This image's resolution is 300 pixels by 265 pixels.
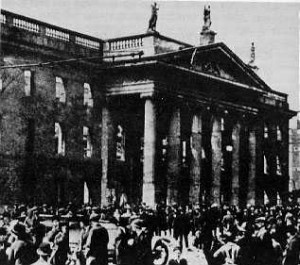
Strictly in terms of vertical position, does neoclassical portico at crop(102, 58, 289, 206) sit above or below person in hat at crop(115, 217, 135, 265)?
above

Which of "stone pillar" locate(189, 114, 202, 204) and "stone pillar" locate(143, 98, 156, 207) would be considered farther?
"stone pillar" locate(189, 114, 202, 204)

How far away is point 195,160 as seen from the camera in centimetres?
4225

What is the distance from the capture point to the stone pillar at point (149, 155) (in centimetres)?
3836

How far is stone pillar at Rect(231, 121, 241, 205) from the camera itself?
46188 millimetres

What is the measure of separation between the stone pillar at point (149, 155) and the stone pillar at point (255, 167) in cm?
1159

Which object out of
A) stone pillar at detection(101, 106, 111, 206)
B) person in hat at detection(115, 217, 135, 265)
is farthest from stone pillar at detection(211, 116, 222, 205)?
person in hat at detection(115, 217, 135, 265)

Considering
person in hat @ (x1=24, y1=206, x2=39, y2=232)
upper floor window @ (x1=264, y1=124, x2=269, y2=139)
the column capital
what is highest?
the column capital

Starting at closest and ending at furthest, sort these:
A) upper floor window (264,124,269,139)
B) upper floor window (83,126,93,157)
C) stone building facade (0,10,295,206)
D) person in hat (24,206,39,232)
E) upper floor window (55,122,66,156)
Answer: person in hat (24,206,39,232) < stone building facade (0,10,295,206) < upper floor window (55,122,66,156) < upper floor window (83,126,93,157) < upper floor window (264,124,269,139)

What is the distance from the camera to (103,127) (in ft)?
135

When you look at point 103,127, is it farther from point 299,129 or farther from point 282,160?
point 299,129

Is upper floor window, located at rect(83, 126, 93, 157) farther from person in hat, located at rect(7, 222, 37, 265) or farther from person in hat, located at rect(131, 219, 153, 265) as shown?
person in hat, located at rect(7, 222, 37, 265)

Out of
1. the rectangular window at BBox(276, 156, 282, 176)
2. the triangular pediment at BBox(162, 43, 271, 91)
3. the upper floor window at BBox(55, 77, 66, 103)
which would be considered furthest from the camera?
the rectangular window at BBox(276, 156, 282, 176)

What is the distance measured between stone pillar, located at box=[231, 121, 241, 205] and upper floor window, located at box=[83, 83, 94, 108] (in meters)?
10.7

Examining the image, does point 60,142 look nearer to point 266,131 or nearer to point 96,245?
point 266,131
